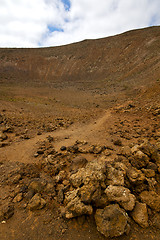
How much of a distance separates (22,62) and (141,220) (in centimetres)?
4468

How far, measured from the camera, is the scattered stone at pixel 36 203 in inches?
107

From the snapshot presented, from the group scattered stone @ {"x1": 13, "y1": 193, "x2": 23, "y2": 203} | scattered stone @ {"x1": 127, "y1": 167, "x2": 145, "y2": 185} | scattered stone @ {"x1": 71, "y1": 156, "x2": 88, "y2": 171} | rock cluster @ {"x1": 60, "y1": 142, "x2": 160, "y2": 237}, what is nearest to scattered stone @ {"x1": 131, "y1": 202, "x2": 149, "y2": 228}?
rock cluster @ {"x1": 60, "y1": 142, "x2": 160, "y2": 237}

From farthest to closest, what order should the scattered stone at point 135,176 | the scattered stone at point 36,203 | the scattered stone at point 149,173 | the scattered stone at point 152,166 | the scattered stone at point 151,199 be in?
the scattered stone at point 152,166 → the scattered stone at point 149,173 → the scattered stone at point 135,176 → the scattered stone at point 36,203 → the scattered stone at point 151,199

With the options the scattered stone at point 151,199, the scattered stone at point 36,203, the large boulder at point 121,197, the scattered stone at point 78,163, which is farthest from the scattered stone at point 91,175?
the scattered stone at point 151,199

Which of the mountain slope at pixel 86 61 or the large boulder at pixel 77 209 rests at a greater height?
the mountain slope at pixel 86 61

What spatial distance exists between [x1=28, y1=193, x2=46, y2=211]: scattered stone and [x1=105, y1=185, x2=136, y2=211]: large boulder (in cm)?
154

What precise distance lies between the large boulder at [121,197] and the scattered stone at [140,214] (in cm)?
13

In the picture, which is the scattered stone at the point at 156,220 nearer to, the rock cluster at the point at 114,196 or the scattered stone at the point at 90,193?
the rock cluster at the point at 114,196

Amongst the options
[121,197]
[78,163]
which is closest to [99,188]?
[121,197]

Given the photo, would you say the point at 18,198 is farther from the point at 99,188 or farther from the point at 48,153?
the point at 99,188

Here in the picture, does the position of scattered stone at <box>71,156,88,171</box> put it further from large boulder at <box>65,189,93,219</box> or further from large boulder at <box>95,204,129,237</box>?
large boulder at <box>95,204,129,237</box>

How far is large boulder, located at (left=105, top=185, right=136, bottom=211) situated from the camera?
8.15 ft

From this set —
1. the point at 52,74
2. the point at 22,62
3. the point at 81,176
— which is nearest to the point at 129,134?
the point at 81,176

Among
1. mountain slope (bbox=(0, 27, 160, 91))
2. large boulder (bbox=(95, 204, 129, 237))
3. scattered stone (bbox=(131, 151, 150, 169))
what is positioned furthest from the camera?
mountain slope (bbox=(0, 27, 160, 91))
